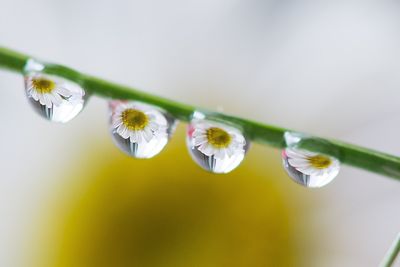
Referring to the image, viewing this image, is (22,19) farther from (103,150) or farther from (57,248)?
(57,248)

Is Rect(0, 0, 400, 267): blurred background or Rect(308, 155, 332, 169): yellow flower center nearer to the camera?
Rect(308, 155, 332, 169): yellow flower center

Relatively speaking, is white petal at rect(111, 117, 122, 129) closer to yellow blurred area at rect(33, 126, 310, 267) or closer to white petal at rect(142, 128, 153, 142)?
white petal at rect(142, 128, 153, 142)

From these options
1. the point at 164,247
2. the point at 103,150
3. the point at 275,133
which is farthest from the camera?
the point at 103,150

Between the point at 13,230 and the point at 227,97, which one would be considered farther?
the point at 227,97

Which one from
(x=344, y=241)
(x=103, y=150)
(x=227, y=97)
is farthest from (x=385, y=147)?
(x=103, y=150)

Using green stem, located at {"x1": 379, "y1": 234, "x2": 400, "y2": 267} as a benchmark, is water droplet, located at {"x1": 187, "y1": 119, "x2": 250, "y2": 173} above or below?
above

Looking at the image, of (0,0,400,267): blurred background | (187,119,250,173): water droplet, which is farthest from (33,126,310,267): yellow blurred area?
(187,119,250,173): water droplet
